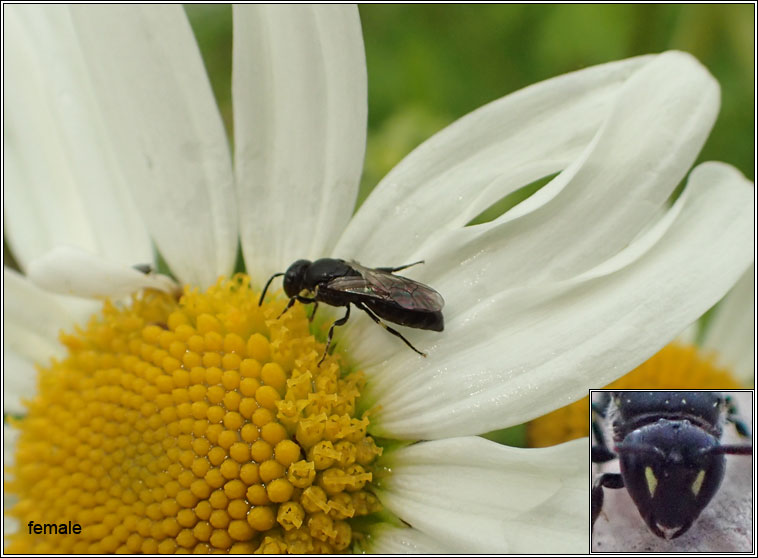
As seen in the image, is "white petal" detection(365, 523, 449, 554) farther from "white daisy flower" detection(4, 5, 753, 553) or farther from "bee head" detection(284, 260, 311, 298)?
"bee head" detection(284, 260, 311, 298)

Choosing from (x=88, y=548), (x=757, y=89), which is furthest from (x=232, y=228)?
(x=757, y=89)

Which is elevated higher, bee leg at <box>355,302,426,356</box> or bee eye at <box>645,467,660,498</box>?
bee leg at <box>355,302,426,356</box>

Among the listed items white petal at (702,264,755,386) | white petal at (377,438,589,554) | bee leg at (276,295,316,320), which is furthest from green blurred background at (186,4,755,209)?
white petal at (377,438,589,554)

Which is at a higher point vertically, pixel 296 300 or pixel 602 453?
pixel 296 300

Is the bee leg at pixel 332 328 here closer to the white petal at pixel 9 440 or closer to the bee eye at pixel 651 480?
the bee eye at pixel 651 480

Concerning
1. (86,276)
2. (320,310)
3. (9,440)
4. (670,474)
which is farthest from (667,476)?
(9,440)

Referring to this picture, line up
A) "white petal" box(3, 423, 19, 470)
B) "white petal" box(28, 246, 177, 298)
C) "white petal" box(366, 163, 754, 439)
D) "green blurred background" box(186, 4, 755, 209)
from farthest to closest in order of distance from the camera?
"green blurred background" box(186, 4, 755, 209)
"white petal" box(3, 423, 19, 470)
"white petal" box(28, 246, 177, 298)
"white petal" box(366, 163, 754, 439)

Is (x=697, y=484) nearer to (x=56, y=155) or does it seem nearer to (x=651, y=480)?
(x=651, y=480)
